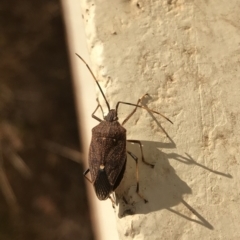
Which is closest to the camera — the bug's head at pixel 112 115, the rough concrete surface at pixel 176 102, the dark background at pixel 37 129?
the rough concrete surface at pixel 176 102

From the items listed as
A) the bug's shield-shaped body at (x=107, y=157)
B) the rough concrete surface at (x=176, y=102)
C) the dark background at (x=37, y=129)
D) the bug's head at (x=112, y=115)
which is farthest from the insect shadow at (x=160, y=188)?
the dark background at (x=37, y=129)

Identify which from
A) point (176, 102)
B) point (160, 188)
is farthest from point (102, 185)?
point (176, 102)

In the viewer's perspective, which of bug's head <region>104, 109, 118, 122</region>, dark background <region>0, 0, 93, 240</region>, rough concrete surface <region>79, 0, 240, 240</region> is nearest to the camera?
rough concrete surface <region>79, 0, 240, 240</region>

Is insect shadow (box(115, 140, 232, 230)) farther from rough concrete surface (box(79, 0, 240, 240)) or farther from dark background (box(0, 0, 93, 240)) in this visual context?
dark background (box(0, 0, 93, 240))

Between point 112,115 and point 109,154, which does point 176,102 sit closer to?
point 112,115

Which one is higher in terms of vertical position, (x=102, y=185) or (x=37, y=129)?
(x=102, y=185)

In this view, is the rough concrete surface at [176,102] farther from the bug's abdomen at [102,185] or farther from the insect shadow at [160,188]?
the bug's abdomen at [102,185]

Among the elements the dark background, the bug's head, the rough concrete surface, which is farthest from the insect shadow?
the dark background
